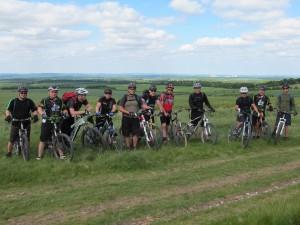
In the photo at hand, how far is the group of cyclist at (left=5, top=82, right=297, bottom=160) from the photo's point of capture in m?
13.0

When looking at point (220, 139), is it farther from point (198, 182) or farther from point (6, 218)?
point (6, 218)

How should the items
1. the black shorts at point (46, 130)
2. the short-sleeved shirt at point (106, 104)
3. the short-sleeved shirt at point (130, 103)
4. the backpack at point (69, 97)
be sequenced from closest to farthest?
1. the black shorts at point (46, 130)
2. the backpack at point (69, 97)
3. the short-sleeved shirt at point (106, 104)
4. the short-sleeved shirt at point (130, 103)

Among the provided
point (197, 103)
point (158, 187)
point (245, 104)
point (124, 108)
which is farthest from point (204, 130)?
point (158, 187)

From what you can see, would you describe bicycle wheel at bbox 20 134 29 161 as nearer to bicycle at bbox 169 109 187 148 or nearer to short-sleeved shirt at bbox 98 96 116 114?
short-sleeved shirt at bbox 98 96 116 114

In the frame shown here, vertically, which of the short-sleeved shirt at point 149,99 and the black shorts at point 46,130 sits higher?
the short-sleeved shirt at point 149,99

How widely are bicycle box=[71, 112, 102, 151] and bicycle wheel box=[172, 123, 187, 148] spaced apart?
296cm

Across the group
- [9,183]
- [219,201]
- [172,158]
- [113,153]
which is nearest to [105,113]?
[113,153]

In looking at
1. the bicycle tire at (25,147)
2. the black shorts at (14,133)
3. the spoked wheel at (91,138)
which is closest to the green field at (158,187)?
the bicycle tire at (25,147)

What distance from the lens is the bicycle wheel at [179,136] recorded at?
15.7m

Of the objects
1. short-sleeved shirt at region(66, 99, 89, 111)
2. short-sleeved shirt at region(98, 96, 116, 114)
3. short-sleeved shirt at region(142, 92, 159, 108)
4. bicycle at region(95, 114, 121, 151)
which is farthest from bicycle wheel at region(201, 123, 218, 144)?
short-sleeved shirt at region(66, 99, 89, 111)

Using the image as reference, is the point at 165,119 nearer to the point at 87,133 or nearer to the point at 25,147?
the point at 87,133

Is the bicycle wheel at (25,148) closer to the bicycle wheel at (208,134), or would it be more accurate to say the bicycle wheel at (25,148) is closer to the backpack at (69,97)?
the backpack at (69,97)

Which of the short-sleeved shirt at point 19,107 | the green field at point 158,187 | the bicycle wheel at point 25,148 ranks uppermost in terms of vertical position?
the short-sleeved shirt at point 19,107

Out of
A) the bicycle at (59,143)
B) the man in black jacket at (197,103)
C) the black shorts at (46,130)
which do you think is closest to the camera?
the bicycle at (59,143)
